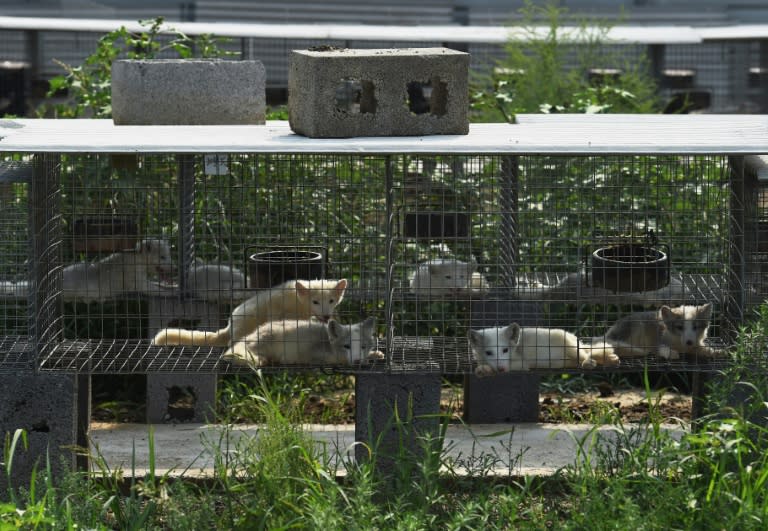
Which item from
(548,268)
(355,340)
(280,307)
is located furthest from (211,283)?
(548,268)

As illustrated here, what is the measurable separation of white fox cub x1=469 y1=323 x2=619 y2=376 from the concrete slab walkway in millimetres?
427

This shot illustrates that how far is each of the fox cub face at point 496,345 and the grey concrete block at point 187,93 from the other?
214 cm

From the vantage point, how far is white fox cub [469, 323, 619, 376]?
710 centimetres

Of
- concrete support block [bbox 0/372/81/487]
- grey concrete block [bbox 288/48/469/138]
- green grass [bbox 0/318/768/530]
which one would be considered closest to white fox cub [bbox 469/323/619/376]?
green grass [bbox 0/318/768/530]

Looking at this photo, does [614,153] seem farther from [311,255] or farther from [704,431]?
[311,255]

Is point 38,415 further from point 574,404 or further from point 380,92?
point 574,404

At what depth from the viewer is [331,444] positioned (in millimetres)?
7816

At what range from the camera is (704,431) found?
593 cm

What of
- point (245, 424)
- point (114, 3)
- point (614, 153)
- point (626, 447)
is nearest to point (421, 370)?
point (626, 447)

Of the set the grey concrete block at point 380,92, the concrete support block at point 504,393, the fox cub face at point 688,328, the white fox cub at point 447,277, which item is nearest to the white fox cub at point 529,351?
the fox cub face at point 688,328

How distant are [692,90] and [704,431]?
12.7 m

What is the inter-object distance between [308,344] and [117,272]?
6.51 feet

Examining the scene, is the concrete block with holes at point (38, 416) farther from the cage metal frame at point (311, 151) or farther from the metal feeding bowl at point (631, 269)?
the metal feeding bowl at point (631, 269)

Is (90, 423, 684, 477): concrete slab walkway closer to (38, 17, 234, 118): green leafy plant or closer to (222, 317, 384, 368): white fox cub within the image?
(222, 317, 384, 368): white fox cub
